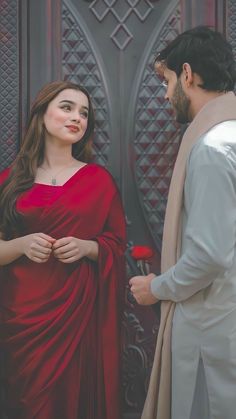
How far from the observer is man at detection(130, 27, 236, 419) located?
60.8 inches

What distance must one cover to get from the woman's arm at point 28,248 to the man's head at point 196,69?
50 centimetres

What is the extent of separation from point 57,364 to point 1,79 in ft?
3.24

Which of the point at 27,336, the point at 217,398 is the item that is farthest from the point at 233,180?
the point at 27,336

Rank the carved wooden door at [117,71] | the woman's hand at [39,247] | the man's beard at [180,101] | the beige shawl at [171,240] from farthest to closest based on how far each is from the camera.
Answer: the carved wooden door at [117,71] → the woman's hand at [39,247] → the man's beard at [180,101] → the beige shawl at [171,240]

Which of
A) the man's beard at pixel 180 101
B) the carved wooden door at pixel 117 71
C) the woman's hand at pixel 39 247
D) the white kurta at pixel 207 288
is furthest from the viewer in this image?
the carved wooden door at pixel 117 71

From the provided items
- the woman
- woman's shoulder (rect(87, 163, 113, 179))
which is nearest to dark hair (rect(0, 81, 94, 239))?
the woman

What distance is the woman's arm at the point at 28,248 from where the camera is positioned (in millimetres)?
1867

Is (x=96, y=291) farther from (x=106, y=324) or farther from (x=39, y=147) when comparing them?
(x=39, y=147)

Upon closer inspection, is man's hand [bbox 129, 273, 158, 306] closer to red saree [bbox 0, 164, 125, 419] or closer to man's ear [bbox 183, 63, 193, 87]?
red saree [bbox 0, 164, 125, 419]

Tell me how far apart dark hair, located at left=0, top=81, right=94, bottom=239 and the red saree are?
3cm

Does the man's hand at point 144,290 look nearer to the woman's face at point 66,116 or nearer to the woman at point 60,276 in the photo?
the woman at point 60,276

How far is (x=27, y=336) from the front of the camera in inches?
75.8

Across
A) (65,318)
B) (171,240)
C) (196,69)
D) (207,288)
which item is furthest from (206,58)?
(65,318)

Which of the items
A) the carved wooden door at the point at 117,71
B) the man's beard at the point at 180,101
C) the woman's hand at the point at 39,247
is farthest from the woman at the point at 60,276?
the man's beard at the point at 180,101
